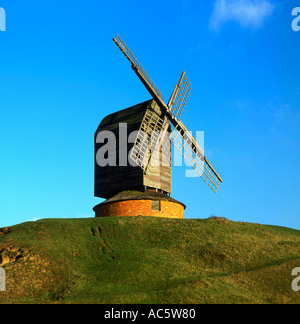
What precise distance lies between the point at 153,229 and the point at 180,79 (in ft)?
64.4

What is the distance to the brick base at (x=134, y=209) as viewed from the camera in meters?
42.3

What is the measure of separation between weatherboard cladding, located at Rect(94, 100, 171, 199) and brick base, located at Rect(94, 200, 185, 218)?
6.86 ft

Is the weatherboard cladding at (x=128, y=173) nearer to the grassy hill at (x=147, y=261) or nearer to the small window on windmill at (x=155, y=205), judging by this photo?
the small window on windmill at (x=155, y=205)

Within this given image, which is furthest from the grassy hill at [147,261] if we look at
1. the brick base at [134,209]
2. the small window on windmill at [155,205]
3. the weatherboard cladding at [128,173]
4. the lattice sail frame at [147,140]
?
the lattice sail frame at [147,140]

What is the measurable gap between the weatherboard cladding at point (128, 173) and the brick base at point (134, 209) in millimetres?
2091

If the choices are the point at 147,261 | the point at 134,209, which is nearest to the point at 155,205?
the point at 134,209

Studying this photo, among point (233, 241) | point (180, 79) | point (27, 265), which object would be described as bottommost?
point (27, 265)

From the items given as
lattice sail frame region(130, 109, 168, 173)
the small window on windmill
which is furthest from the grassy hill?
lattice sail frame region(130, 109, 168, 173)

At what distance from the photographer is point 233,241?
34.2 metres

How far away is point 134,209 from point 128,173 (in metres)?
4.41

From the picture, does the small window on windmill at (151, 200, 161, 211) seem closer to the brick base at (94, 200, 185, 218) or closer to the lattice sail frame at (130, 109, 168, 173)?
the brick base at (94, 200, 185, 218)

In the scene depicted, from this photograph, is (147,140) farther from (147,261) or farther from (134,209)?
(147,261)
